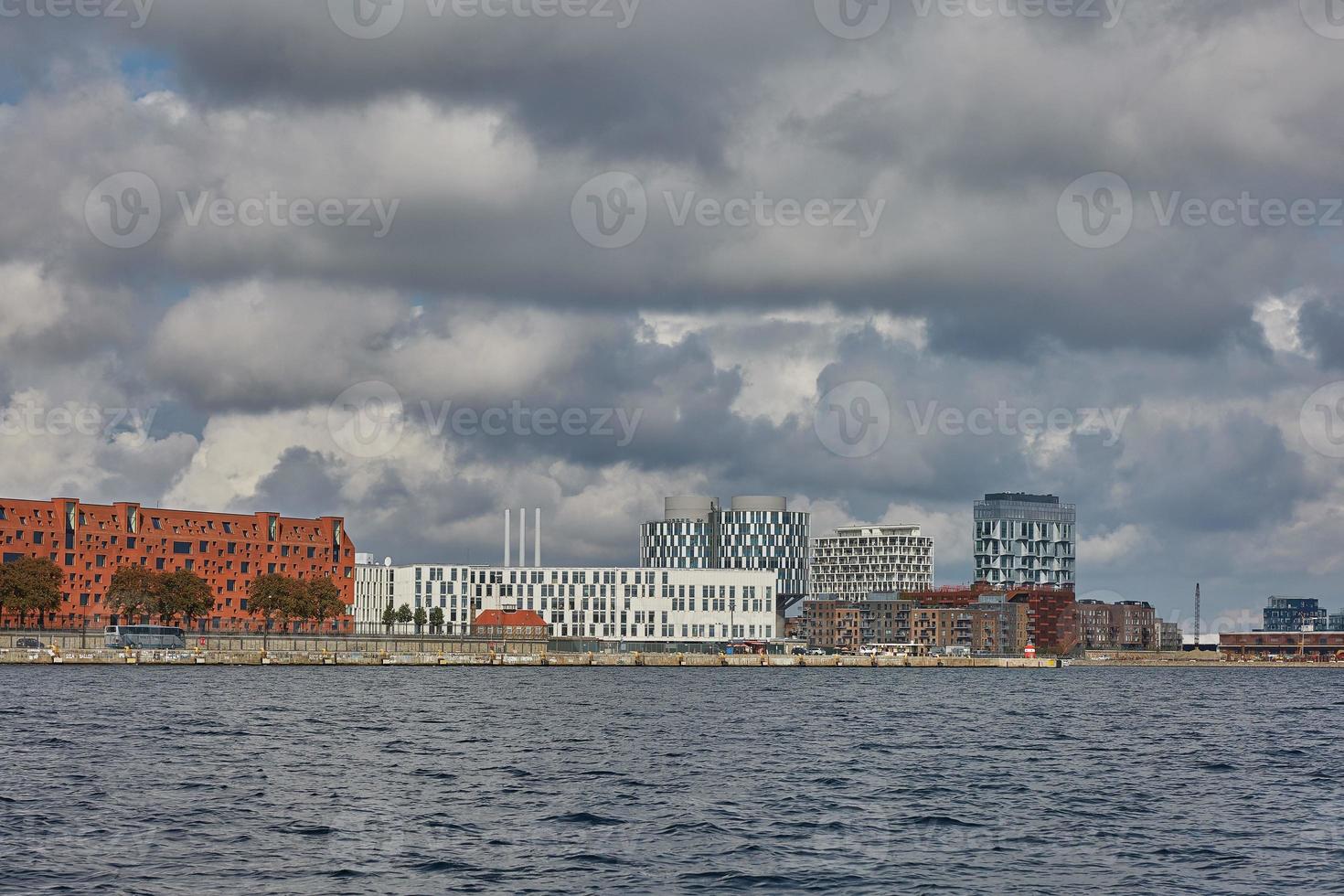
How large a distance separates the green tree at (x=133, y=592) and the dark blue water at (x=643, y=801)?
93497mm

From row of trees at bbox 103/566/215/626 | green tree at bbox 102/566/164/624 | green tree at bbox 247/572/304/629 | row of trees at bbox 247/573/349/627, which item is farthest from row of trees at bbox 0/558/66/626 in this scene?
row of trees at bbox 247/573/349/627

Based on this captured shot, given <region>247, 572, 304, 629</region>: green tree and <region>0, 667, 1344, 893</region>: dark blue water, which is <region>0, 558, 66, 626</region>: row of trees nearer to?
<region>247, 572, 304, 629</region>: green tree

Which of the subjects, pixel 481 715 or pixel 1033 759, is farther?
pixel 481 715

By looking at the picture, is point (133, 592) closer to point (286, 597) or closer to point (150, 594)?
point (150, 594)

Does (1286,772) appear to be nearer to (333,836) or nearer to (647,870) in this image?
(647,870)

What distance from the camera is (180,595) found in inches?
7308

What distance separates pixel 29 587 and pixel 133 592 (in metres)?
15.4

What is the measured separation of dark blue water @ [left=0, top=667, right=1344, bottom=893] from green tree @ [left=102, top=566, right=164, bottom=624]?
93.5 m

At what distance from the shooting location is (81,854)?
115ft

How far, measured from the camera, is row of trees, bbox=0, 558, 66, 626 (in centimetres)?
17125

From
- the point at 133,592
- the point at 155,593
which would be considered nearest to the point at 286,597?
the point at 155,593

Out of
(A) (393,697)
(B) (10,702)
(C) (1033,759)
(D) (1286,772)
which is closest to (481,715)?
(A) (393,697)

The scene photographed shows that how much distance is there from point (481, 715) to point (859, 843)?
50189 millimetres

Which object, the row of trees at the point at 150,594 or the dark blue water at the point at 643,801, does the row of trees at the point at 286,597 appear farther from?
the dark blue water at the point at 643,801
